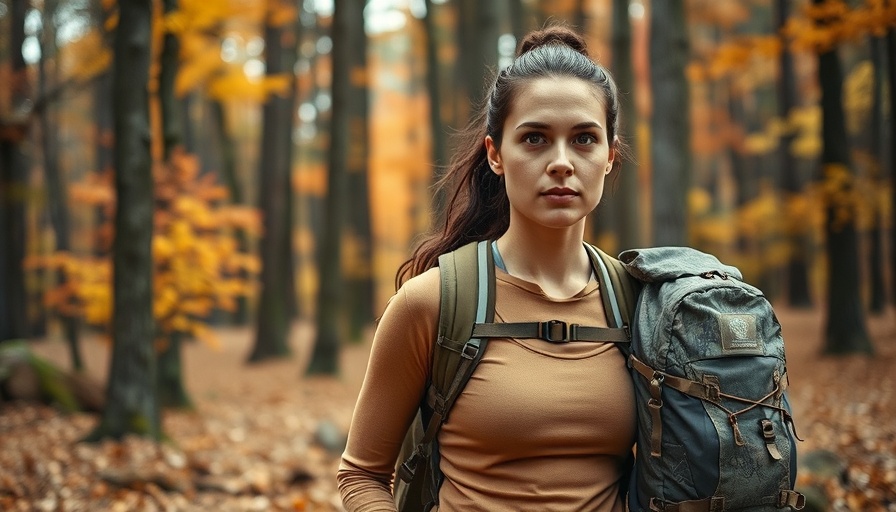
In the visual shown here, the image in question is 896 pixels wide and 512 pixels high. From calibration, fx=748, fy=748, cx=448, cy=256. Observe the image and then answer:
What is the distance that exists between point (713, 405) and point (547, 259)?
0.63 metres

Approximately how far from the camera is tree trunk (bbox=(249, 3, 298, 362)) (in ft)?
51.0

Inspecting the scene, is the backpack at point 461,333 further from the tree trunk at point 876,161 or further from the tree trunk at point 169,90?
the tree trunk at point 876,161

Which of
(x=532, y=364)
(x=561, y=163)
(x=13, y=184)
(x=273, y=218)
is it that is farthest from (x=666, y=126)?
(x=13, y=184)

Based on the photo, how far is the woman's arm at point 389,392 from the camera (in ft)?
6.77

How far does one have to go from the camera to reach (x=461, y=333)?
2055 mm

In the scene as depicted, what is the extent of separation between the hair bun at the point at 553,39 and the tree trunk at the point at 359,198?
16.0 meters

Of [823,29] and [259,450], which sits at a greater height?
[823,29]

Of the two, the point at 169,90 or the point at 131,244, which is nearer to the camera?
the point at 131,244

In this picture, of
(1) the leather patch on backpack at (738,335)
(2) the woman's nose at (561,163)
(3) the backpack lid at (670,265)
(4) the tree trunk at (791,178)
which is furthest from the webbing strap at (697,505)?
(4) the tree trunk at (791,178)

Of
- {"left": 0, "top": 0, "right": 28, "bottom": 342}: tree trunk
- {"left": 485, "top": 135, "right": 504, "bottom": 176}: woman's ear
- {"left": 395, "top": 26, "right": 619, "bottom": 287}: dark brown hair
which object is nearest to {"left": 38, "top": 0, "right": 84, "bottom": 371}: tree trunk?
{"left": 0, "top": 0, "right": 28, "bottom": 342}: tree trunk

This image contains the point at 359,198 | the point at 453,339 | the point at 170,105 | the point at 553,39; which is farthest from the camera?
the point at 359,198

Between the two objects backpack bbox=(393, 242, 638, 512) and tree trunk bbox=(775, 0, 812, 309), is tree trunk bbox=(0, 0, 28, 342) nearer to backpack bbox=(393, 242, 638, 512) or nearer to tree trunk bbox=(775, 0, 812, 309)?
backpack bbox=(393, 242, 638, 512)

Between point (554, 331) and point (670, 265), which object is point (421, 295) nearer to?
point (554, 331)

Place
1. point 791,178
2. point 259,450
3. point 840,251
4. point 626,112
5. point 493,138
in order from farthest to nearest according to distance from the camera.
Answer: point 791,178, point 626,112, point 840,251, point 259,450, point 493,138
